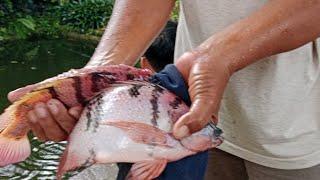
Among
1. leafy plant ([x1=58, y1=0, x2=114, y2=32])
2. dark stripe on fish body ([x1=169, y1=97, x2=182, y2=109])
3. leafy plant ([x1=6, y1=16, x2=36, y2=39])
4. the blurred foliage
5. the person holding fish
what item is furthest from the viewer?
leafy plant ([x1=58, y1=0, x2=114, y2=32])

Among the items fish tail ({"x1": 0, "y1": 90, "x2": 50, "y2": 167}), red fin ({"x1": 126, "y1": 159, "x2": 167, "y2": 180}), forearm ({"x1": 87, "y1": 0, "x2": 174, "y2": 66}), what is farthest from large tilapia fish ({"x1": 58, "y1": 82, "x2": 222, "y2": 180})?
forearm ({"x1": 87, "y1": 0, "x2": 174, "y2": 66})

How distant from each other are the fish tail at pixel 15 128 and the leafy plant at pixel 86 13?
11.5 meters

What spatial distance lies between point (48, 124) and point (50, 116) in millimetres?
51

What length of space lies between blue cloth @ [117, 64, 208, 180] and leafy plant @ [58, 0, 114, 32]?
452 inches

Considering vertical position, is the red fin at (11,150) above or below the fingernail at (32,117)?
below

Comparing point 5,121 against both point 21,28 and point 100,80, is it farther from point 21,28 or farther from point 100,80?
point 21,28

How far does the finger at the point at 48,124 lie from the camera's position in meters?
1.45

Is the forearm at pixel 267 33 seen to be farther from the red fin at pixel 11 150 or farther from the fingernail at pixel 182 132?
the red fin at pixel 11 150

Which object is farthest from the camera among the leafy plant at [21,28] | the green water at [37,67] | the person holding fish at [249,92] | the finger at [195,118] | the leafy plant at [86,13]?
the leafy plant at [86,13]

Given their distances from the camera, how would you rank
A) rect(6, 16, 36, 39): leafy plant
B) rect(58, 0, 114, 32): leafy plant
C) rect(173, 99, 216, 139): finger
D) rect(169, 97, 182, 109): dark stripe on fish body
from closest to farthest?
rect(173, 99, 216, 139): finger
rect(169, 97, 182, 109): dark stripe on fish body
rect(6, 16, 36, 39): leafy plant
rect(58, 0, 114, 32): leafy plant

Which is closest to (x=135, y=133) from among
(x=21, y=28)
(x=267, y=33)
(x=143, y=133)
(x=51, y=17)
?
(x=143, y=133)

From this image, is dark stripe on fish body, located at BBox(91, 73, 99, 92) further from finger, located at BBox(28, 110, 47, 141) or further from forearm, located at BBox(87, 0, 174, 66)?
forearm, located at BBox(87, 0, 174, 66)

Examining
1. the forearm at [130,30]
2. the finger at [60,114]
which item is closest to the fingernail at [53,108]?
the finger at [60,114]

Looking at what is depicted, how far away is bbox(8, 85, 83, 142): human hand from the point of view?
145cm
